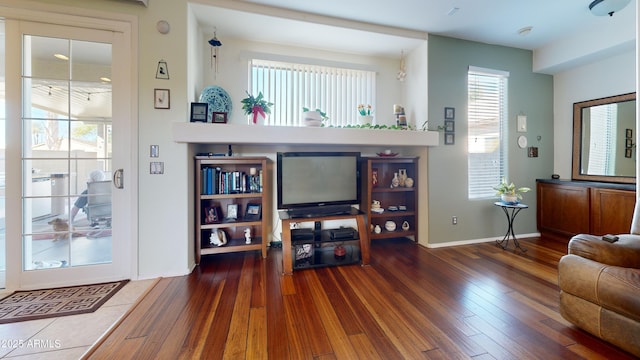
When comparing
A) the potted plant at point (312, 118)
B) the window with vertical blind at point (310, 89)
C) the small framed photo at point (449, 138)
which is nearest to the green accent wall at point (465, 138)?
the small framed photo at point (449, 138)

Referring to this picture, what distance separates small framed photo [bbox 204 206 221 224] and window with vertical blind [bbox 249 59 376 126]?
1.31 meters

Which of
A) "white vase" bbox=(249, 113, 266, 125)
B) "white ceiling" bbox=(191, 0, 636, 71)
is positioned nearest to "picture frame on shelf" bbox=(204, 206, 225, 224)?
"white vase" bbox=(249, 113, 266, 125)

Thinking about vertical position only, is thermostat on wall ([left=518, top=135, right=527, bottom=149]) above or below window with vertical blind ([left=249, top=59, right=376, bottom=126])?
below

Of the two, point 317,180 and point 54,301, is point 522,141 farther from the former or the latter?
point 54,301

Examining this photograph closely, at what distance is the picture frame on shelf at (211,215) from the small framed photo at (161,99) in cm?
118

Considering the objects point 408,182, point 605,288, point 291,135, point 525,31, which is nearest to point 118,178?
point 291,135

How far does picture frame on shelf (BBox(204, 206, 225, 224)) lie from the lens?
281 cm

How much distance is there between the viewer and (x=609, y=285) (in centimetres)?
143

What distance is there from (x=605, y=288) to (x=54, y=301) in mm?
3939

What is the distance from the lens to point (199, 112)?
256 cm

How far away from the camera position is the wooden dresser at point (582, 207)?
2.92 m

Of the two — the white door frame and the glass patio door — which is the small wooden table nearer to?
the white door frame

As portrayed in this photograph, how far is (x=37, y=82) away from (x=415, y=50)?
4205mm

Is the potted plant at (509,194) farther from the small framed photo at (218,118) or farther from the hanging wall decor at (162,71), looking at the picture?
the hanging wall decor at (162,71)
